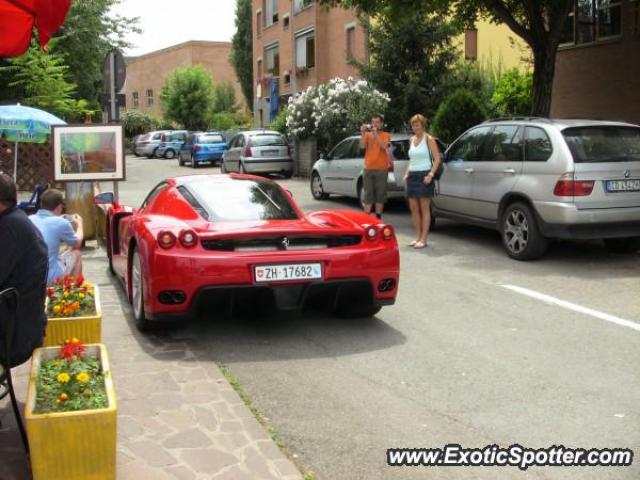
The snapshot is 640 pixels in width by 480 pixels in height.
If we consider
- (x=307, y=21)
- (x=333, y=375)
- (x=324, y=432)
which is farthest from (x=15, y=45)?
(x=307, y=21)

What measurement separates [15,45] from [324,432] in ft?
12.8

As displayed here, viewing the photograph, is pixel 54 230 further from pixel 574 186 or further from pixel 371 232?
pixel 574 186

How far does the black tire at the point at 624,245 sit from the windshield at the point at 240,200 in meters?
5.13

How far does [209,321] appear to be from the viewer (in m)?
6.79

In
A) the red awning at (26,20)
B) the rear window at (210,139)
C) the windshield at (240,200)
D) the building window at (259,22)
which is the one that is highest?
the building window at (259,22)

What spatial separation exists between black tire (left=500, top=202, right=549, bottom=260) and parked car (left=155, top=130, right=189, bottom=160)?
3788cm

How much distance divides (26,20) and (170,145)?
40.8 meters

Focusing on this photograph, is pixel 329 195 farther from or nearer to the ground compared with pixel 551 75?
nearer to the ground

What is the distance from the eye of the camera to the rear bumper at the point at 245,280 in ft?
18.9

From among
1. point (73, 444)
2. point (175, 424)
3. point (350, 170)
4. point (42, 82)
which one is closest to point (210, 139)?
point (42, 82)

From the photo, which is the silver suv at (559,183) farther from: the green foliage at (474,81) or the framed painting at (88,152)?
the green foliage at (474,81)

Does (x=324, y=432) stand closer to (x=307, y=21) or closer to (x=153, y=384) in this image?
(x=153, y=384)

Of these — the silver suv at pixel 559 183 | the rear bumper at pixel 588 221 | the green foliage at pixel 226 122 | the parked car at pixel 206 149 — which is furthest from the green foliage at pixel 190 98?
the rear bumper at pixel 588 221

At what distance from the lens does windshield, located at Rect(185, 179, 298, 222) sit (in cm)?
646
